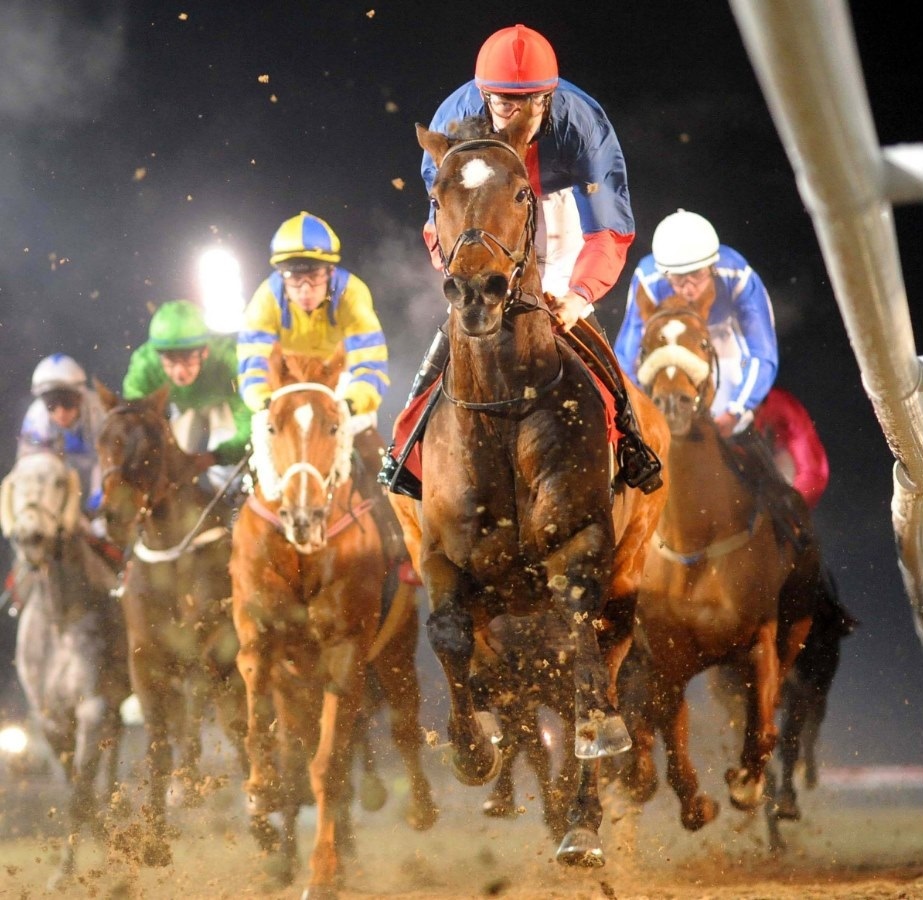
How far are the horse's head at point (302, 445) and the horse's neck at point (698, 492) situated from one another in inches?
47.6

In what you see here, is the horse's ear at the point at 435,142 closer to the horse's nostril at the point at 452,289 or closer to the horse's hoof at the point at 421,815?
the horse's nostril at the point at 452,289

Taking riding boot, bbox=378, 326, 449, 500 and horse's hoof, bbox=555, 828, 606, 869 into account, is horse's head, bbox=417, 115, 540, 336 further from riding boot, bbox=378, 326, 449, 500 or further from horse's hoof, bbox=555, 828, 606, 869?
horse's hoof, bbox=555, 828, 606, 869

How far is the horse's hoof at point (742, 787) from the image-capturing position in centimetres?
454

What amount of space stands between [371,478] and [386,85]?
5.09ft

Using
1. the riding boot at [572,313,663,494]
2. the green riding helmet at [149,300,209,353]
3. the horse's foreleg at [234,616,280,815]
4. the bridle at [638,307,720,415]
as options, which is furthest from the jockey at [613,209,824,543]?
the horse's foreleg at [234,616,280,815]

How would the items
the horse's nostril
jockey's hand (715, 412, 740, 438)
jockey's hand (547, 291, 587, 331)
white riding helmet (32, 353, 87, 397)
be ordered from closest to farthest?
the horse's nostril < jockey's hand (547, 291, 587, 331) < jockey's hand (715, 412, 740, 438) < white riding helmet (32, 353, 87, 397)

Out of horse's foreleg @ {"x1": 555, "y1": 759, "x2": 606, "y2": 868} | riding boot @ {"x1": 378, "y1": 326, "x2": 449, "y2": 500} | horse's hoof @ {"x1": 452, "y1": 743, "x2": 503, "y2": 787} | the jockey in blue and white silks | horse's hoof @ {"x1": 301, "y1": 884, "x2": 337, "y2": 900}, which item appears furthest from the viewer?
the jockey in blue and white silks

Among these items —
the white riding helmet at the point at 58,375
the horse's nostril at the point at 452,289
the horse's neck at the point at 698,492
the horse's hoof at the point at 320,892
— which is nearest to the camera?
the horse's nostril at the point at 452,289

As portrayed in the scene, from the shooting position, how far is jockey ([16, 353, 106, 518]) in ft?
17.0

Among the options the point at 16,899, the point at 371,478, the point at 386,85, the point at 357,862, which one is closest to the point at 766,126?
the point at 386,85

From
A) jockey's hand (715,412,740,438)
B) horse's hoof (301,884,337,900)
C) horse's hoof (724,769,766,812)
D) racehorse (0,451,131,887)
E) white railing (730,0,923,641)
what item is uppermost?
jockey's hand (715,412,740,438)

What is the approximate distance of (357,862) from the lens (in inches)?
187

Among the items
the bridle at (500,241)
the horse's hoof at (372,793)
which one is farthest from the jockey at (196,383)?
the bridle at (500,241)

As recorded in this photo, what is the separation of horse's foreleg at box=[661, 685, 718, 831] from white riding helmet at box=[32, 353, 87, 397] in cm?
265
